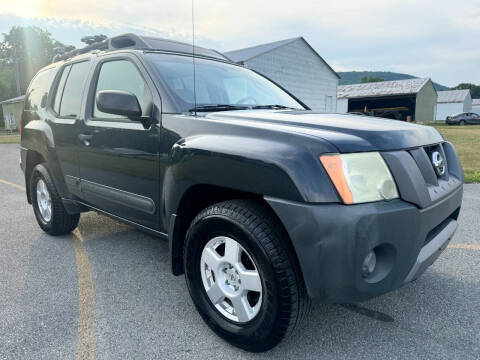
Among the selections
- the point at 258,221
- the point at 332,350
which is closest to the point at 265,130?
the point at 258,221

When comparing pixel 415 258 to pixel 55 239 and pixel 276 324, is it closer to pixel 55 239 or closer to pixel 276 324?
pixel 276 324

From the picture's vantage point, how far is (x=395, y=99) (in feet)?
152

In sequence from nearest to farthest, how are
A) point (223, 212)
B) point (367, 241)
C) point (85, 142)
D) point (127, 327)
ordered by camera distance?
point (367, 241) < point (223, 212) < point (127, 327) < point (85, 142)

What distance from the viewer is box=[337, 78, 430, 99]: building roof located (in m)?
45.2

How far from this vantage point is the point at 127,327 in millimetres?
2424

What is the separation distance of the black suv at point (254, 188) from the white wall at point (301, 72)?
18.9m

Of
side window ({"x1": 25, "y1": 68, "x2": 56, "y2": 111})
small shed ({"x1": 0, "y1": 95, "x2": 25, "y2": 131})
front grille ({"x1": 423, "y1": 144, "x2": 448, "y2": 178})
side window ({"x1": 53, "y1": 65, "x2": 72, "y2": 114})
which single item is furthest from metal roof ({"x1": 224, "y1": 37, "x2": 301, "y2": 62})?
small shed ({"x1": 0, "y1": 95, "x2": 25, "y2": 131})

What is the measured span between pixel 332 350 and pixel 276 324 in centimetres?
46

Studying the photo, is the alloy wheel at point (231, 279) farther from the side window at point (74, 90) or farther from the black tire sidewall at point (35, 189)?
the black tire sidewall at point (35, 189)

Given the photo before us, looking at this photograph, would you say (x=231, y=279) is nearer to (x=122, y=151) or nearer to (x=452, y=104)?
(x=122, y=151)

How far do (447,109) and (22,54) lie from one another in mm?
66146

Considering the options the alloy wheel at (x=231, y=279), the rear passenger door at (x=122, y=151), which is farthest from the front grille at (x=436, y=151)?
the rear passenger door at (x=122, y=151)

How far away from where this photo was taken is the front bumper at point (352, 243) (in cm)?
174

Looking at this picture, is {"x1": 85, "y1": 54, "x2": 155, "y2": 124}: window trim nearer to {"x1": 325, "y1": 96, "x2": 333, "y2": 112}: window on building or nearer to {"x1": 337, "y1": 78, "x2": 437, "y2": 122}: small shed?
{"x1": 325, "y1": 96, "x2": 333, "y2": 112}: window on building
